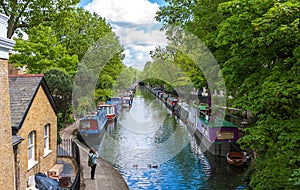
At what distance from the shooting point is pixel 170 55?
47906 mm

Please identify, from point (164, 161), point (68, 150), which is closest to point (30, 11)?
point (68, 150)

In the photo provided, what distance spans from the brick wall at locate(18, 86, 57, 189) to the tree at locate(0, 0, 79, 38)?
7.39 meters

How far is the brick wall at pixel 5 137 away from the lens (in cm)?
855

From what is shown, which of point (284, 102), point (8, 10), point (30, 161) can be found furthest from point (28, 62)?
point (284, 102)

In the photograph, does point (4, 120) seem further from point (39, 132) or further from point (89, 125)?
point (89, 125)

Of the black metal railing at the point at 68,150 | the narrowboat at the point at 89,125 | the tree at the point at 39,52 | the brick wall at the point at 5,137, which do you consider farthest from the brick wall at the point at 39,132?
the narrowboat at the point at 89,125

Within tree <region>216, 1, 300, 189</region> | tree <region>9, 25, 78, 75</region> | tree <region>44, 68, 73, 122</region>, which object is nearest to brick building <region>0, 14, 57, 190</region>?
tree <region>216, 1, 300, 189</region>

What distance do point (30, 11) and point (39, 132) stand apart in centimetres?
1003

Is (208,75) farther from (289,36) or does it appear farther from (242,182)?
(289,36)

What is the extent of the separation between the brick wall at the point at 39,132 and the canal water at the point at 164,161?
521cm

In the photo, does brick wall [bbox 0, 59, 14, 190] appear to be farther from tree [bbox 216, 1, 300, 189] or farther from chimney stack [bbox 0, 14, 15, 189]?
tree [bbox 216, 1, 300, 189]

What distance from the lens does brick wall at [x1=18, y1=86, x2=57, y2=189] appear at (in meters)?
12.6

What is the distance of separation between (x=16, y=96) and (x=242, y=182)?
13.0 m

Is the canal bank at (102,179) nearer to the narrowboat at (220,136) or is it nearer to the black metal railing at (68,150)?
the black metal railing at (68,150)
